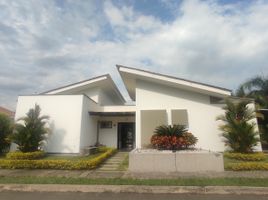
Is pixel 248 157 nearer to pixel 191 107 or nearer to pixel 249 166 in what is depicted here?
pixel 249 166

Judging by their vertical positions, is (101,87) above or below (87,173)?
above

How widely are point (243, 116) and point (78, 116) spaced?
34.5 ft

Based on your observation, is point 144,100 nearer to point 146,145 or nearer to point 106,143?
point 146,145

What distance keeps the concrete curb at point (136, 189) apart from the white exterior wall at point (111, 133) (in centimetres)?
1021

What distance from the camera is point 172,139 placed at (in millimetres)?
10680

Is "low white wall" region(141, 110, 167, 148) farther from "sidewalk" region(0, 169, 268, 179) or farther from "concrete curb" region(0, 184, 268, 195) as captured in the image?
"concrete curb" region(0, 184, 268, 195)

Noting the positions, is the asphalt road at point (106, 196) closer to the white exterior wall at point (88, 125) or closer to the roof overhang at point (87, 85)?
the white exterior wall at point (88, 125)

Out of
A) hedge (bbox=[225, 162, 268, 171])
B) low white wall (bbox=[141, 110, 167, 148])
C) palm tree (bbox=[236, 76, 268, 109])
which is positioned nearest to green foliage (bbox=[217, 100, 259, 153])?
hedge (bbox=[225, 162, 268, 171])

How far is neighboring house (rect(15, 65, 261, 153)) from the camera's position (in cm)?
1338

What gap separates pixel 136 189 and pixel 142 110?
8.84m

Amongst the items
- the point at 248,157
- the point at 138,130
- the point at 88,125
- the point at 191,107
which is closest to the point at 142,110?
the point at 138,130

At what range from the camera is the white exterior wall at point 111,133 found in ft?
56.1

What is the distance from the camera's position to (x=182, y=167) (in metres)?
9.70

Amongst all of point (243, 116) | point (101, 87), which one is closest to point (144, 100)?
point (101, 87)
